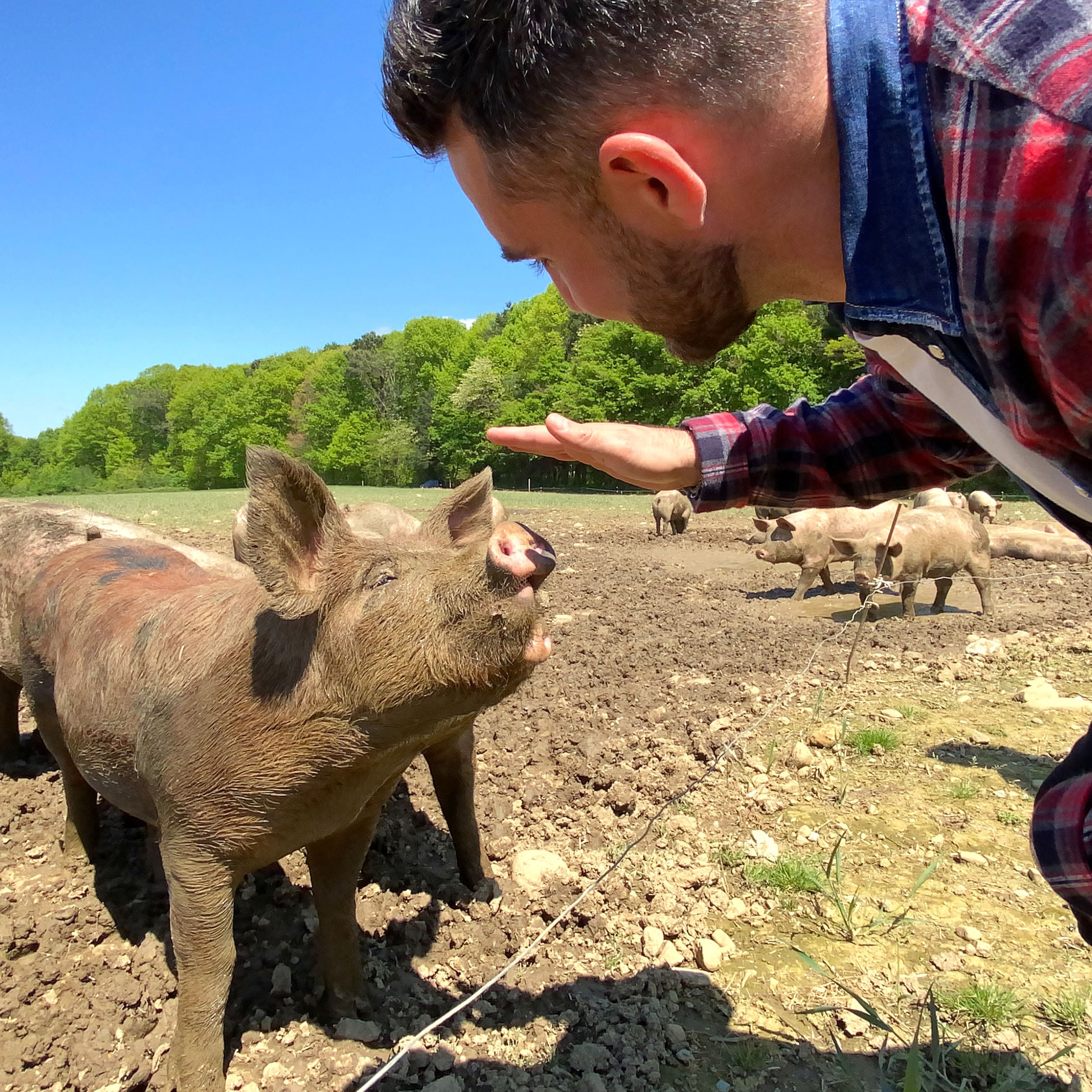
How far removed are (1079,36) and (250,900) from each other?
4.26 metres

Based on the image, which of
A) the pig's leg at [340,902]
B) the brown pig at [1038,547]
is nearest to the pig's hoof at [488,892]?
the pig's leg at [340,902]

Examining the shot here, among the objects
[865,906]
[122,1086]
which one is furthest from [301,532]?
[865,906]

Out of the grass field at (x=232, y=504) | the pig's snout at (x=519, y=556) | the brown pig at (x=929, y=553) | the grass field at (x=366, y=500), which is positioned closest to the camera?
the pig's snout at (x=519, y=556)

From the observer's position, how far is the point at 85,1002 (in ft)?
10.3

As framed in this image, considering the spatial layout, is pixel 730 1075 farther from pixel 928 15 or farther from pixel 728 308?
pixel 928 15

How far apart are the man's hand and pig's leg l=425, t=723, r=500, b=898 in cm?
205

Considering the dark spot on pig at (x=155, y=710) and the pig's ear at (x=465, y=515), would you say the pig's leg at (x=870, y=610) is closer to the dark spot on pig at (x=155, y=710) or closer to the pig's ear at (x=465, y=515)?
the pig's ear at (x=465, y=515)

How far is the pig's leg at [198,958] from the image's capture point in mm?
2701

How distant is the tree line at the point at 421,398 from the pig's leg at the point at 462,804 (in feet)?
83.1

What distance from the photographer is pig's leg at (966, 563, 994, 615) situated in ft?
33.5

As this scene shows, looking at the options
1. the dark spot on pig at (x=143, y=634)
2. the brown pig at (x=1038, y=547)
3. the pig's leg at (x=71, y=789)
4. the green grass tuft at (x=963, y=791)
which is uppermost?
the dark spot on pig at (x=143, y=634)

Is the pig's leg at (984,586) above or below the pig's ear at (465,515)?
below

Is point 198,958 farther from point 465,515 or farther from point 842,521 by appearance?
point 842,521

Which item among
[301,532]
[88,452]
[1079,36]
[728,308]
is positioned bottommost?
[301,532]
